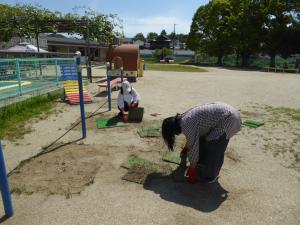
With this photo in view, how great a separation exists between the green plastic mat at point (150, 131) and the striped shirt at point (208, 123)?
239cm

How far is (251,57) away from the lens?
44125 millimetres

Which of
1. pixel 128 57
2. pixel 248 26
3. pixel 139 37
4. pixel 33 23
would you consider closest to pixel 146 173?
pixel 128 57

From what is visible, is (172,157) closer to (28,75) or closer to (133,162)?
(133,162)

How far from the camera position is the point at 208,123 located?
3.97 m

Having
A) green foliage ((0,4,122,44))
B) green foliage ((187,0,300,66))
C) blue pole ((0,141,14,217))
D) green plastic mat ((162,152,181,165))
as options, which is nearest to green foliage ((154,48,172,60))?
green foliage ((187,0,300,66))

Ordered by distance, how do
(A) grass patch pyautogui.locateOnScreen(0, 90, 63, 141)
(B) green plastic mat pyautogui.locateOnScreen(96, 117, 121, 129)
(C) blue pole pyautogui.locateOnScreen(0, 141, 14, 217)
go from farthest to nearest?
(B) green plastic mat pyautogui.locateOnScreen(96, 117, 121, 129) → (A) grass patch pyautogui.locateOnScreen(0, 90, 63, 141) → (C) blue pole pyautogui.locateOnScreen(0, 141, 14, 217)

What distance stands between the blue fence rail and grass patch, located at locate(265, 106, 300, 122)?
8424 millimetres

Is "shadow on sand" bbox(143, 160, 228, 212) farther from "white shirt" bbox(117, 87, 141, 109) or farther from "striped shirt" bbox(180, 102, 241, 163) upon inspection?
"white shirt" bbox(117, 87, 141, 109)

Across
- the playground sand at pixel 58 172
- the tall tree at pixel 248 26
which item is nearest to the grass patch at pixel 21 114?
the playground sand at pixel 58 172

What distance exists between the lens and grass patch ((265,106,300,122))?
855cm

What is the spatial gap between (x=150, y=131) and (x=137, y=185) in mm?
2561

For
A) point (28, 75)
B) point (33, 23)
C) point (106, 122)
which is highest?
point (33, 23)

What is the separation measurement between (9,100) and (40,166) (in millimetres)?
4816

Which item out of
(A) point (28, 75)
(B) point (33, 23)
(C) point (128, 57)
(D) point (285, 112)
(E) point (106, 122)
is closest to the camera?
(E) point (106, 122)
